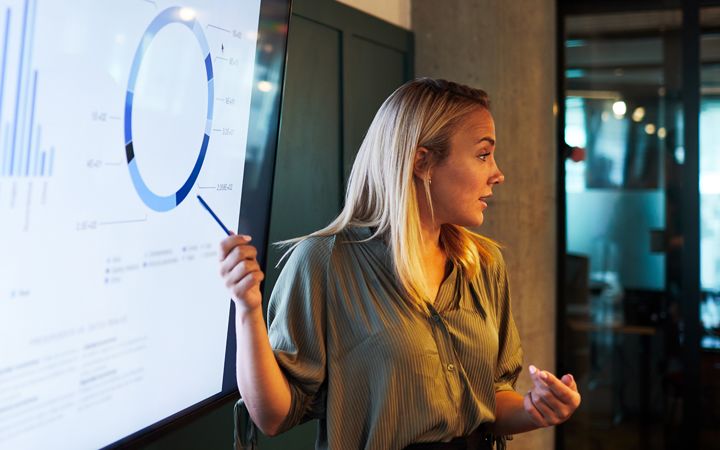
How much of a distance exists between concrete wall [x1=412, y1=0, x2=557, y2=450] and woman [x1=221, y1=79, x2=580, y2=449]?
1.99 meters

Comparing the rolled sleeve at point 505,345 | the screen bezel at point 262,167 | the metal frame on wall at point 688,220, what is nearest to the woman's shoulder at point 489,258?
the rolled sleeve at point 505,345

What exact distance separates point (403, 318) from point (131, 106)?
27.5 inches

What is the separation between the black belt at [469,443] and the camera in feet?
5.57

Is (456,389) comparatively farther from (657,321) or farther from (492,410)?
(657,321)

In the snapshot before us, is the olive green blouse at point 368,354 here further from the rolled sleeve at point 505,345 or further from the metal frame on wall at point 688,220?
the metal frame on wall at point 688,220

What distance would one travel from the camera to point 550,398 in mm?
1658

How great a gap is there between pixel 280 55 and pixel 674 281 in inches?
117

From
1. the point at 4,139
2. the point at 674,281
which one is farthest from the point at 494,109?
the point at 4,139

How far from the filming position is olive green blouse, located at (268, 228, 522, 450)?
A: 1667mm

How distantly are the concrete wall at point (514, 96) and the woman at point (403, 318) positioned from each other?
1.99 m

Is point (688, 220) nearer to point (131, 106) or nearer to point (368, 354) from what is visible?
point (368, 354)

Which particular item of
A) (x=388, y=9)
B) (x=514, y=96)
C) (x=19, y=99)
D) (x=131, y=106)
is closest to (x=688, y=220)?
(x=514, y=96)

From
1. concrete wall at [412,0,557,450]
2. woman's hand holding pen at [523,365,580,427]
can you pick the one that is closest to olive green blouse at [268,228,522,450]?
woman's hand holding pen at [523,365,580,427]

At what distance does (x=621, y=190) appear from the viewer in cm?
430
